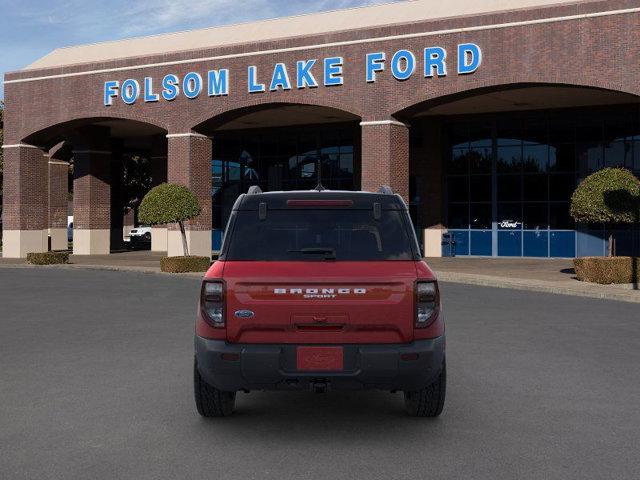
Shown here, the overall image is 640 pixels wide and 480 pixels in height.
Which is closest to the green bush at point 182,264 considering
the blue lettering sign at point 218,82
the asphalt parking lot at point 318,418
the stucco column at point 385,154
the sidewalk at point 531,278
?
the stucco column at point 385,154

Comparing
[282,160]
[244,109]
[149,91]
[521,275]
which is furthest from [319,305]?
[282,160]

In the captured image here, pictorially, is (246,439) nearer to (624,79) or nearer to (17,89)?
(624,79)

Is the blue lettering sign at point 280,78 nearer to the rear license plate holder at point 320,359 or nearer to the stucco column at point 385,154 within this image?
the stucco column at point 385,154

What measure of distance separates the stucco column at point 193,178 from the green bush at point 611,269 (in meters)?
17.9

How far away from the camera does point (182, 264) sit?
2811cm

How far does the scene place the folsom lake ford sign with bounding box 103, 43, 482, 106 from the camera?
29375mm

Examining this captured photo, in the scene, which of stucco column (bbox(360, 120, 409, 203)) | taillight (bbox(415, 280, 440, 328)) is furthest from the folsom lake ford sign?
taillight (bbox(415, 280, 440, 328))

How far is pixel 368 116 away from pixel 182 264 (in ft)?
29.3

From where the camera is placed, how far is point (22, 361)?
9.93m

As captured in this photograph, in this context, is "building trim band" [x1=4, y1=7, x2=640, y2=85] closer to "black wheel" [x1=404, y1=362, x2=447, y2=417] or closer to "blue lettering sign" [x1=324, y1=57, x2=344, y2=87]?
"blue lettering sign" [x1=324, y1=57, x2=344, y2=87]

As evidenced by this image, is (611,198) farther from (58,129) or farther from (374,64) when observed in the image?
(58,129)

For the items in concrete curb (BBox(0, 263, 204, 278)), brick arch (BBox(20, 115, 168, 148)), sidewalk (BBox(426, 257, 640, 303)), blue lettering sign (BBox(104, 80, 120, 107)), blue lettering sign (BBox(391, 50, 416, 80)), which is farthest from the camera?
brick arch (BBox(20, 115, 168, 148))

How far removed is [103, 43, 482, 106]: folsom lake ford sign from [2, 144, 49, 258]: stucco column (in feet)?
19.1

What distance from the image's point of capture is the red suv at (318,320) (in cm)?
610
